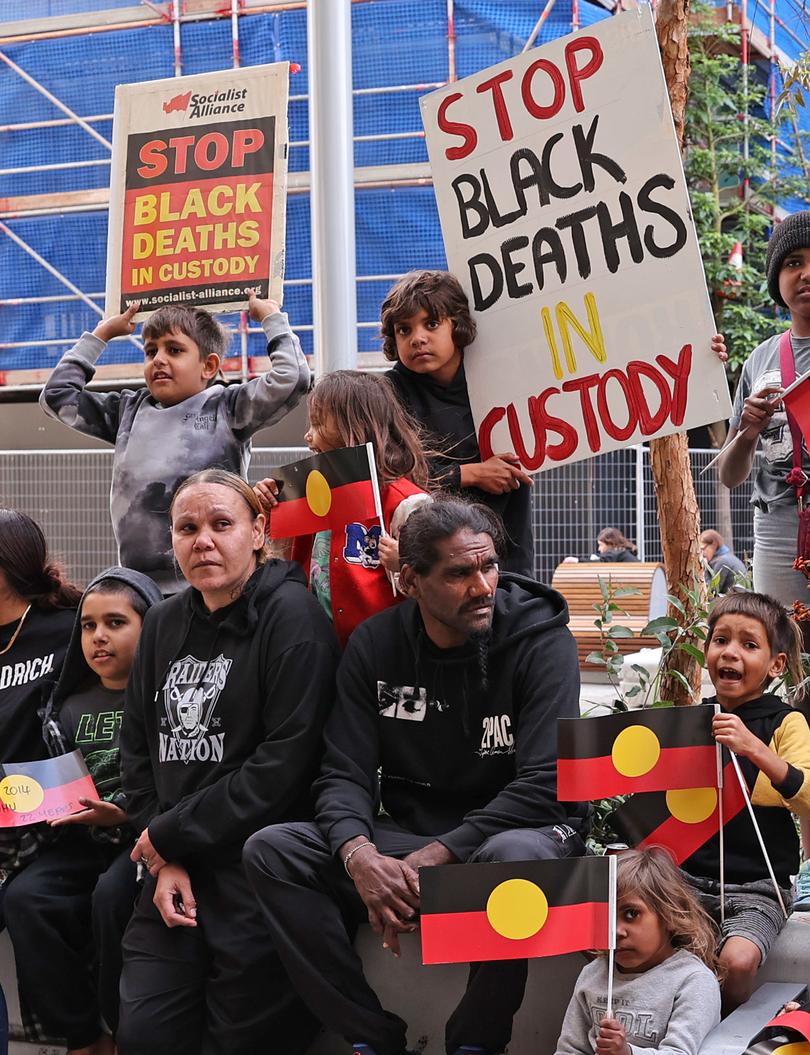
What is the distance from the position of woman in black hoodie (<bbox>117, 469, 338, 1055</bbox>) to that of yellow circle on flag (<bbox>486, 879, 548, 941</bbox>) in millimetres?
705

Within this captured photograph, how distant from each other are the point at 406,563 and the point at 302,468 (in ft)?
1.79

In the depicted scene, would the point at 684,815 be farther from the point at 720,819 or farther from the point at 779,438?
the point at 779,438

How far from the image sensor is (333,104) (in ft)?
15.5

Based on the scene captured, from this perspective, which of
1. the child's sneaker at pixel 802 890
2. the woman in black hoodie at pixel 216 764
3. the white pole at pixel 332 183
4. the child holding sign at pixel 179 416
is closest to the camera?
the woman in black hoodie at pixel 216 764

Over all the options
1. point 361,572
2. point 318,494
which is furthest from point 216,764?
point 318,494

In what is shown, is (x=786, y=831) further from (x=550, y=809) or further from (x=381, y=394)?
(x=381, y=394)

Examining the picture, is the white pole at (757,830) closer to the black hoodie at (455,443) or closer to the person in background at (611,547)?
the black hoodie at (455,443)

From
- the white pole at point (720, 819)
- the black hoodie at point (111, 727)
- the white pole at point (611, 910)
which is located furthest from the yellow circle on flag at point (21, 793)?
the white pole at point (720, 819)

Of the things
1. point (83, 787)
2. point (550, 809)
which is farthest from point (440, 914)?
point (83, 787)

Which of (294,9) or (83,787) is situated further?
(294,9)

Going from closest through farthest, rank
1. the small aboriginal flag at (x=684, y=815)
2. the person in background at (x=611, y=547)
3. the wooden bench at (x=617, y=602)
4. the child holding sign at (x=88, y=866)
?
the small aboriginal flag at (x=684, y=815) < the child holding sign at (x=88, y=866) < the wooden bench at (x=617, y=602) < the person in background at (x=611, y=547)

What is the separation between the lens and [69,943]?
3.70 m

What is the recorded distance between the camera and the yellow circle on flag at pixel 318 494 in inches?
145

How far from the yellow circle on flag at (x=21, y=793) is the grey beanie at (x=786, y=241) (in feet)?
8.06
